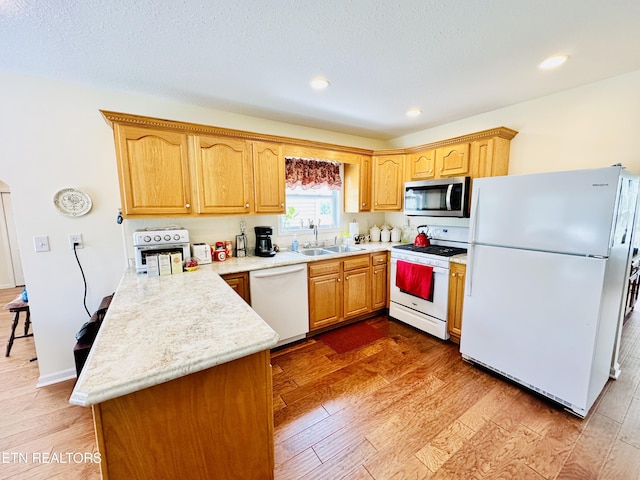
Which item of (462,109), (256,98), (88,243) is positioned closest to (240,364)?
(88,243)

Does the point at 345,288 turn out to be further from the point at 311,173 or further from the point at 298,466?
the point at 298,466

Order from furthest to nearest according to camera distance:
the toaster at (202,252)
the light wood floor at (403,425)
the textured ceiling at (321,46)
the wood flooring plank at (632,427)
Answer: the toaster at (202,252)
the wood flooring plank at (632,427)
the light wood floor at (403,425)
the textured ceiling at (321,46)

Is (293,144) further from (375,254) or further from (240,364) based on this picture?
(240,364)

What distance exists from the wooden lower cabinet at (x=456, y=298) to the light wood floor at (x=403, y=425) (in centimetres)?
30

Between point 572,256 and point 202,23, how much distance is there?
2.64 meters

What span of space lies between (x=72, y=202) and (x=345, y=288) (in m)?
2.64

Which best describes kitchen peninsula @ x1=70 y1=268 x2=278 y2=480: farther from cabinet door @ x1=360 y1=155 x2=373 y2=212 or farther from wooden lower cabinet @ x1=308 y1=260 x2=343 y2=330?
cabinet door @ x1=360 y1=155 x2=373 y2=212

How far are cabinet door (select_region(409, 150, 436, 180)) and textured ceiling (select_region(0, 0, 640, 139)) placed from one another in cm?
73

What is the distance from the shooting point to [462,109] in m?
2.79

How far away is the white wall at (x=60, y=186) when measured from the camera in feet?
6.63

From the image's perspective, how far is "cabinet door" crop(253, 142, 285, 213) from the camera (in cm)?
266

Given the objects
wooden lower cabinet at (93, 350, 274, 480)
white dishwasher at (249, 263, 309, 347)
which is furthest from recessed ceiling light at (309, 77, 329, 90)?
wooden lower cabinet at (93, 350, 274, 480)

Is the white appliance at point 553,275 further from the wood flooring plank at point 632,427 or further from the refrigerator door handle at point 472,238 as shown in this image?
the wood flooring plank at point 632,427

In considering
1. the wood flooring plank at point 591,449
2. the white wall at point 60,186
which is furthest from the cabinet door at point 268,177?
the wood flooring plank at point 591,449
